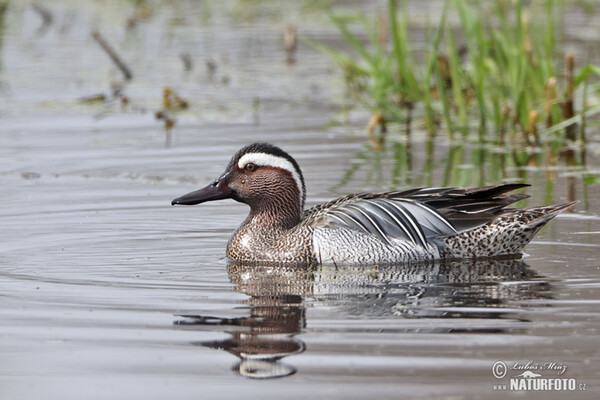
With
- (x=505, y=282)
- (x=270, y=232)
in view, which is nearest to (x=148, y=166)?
(x=270, y=232)

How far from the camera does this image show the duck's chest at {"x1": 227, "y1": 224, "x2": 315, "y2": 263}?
23.6ft

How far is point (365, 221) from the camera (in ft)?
23.6

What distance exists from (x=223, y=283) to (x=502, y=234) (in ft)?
6.41

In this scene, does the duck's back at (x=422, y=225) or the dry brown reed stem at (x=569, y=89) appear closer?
the duck's back at (x=422, y=225)

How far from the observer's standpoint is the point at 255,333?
5.32 meters

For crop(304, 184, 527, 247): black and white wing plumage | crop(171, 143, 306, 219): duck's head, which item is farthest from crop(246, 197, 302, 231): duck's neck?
crop(304, 184, 527, 247): black and white wing plumage

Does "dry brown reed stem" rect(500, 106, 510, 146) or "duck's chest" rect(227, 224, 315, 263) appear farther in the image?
"dry brown reed stem" rect(500, 106, 510, 146)

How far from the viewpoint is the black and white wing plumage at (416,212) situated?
717 cm

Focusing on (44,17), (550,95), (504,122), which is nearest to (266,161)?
(504,122)

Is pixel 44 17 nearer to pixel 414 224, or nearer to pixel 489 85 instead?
pixel 489 85

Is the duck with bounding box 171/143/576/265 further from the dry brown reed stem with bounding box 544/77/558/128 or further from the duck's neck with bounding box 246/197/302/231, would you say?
the dry brown reed stem with bounding box 544/77/558/128

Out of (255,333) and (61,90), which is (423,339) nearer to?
(255,333)

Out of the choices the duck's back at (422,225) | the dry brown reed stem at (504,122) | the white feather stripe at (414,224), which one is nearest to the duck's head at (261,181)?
the duck's back at (422,225)

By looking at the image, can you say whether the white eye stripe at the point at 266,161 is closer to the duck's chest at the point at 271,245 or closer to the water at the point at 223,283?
the duck's chest at the point at 271,245
